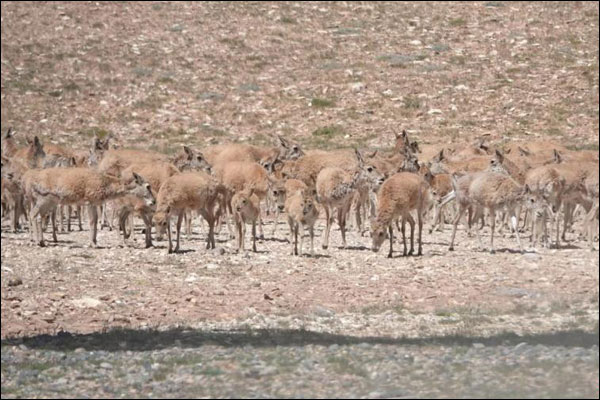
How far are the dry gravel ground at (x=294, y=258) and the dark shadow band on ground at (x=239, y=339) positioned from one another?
59mm

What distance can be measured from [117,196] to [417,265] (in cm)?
605

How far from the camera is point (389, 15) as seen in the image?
40375 millimetres

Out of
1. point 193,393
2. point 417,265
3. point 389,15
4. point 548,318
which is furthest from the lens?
point 389,15

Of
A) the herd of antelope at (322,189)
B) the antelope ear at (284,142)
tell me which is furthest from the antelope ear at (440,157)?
the antelope ear at (284,142)

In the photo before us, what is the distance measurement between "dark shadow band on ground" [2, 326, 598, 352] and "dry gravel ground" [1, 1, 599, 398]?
0.06 meters

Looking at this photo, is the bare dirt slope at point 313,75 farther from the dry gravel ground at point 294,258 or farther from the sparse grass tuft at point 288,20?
the sparse grass tuft at point 288,20

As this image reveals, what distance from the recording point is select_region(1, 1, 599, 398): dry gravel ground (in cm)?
1289

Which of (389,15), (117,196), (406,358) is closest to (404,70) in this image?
(389,15)

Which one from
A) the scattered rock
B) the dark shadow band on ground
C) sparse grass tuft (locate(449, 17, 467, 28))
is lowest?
the dark shadow band on ground

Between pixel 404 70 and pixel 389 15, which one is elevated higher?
pixel 389 15

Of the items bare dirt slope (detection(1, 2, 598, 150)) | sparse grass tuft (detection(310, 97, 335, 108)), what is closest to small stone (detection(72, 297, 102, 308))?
bare dirt slope (detection(1, 2, 598, 150))

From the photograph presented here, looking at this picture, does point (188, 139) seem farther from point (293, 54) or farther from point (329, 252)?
point (329, 252)

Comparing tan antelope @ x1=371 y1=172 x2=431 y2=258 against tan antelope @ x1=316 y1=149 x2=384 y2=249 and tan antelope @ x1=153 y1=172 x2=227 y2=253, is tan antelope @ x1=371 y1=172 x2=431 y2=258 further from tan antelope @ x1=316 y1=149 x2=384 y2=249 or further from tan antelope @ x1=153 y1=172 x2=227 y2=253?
tan antelope @ x1=153 y1=172 x2=227 y2=253

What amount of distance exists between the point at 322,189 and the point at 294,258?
101 inches
